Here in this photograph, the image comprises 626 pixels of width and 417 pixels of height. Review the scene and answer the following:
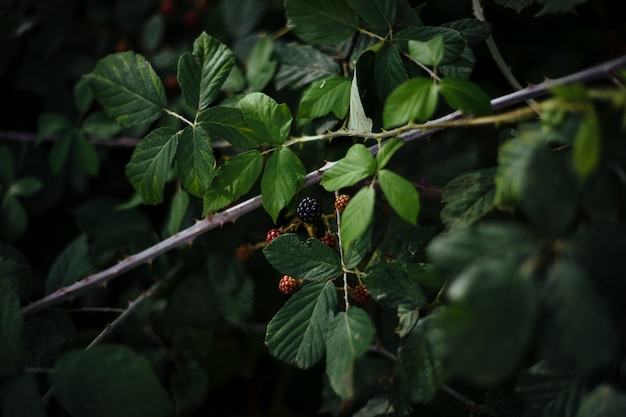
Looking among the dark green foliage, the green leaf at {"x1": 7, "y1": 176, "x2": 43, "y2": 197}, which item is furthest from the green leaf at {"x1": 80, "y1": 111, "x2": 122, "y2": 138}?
the green leaf at {"x1": 7, "y1": 176, "x2": 43, "y2": 197}

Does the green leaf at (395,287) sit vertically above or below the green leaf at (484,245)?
below

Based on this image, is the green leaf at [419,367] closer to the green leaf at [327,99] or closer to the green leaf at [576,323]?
the green leaf at [576,323]

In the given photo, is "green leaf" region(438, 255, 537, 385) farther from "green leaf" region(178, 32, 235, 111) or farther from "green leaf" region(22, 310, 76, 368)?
"green leaf" region(22, 310, 76, 368)

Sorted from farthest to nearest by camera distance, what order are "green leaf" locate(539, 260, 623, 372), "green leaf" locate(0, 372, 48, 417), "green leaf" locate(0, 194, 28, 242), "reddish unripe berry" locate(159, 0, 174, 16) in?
1. "reddish unripe berry" locate(159, 0, 174, 16)
2. "green leaf" locate(0, 194, 28, 242)
3. "green leaf" locate(0, 372, 48, 417)
4. "green leaf" locate(539, 260, 623, 372)

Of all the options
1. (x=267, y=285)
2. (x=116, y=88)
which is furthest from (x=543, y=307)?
(x=267, y=285)

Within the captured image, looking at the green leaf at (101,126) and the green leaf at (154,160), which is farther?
the green leaf at (101,126)

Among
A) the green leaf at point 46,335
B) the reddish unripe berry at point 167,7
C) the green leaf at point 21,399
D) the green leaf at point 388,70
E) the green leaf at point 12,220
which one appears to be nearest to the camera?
the green leaf at point 21,399

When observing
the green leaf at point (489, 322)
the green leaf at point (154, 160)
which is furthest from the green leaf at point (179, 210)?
the green leaf at point (489, 322)
